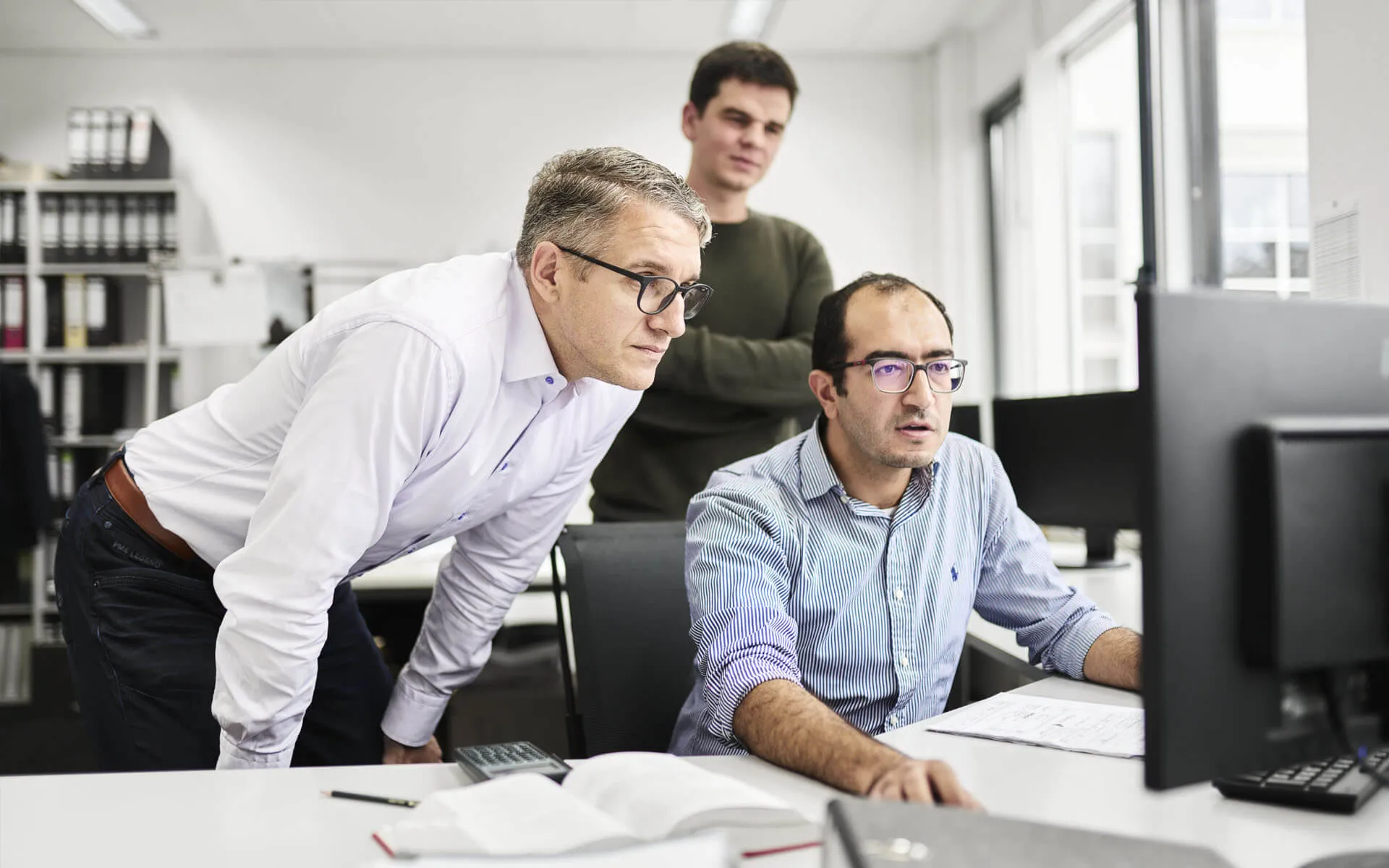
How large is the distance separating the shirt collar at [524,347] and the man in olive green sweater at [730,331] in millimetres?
560

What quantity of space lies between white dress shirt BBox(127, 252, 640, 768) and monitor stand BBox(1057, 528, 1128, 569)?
1587mm

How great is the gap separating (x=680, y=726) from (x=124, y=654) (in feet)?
2.48

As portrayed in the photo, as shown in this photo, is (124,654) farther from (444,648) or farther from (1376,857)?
(1376,857)

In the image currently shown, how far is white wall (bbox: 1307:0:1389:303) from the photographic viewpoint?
2.28 metres

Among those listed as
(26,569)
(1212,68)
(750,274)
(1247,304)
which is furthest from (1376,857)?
(26,569)

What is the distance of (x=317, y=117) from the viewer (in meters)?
5.35

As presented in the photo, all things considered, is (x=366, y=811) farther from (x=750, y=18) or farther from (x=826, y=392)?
(x=750, y=18)

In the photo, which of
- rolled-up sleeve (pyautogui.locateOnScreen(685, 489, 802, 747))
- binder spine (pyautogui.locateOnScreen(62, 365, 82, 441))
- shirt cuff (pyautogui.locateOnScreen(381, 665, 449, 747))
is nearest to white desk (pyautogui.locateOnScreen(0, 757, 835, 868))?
rolled-up sleeve (pyautogui.locateOnScreen(685, 489, 802, 747))

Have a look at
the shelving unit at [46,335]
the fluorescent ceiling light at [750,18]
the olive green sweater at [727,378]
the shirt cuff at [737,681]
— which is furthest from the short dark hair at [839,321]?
the shelving unit at [46,335]

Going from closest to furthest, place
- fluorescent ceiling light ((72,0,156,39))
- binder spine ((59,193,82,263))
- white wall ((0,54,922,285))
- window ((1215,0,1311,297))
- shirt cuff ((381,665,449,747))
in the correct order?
shirt cuff ((381,665,449,747)), window ((1215,0,1311,297)), fluorescent ceiling light ((72,0,156,39)), binder spine ((59,193,82,263)), white wall ((0,54,922,285))

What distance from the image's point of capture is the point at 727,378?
1980 millimetres

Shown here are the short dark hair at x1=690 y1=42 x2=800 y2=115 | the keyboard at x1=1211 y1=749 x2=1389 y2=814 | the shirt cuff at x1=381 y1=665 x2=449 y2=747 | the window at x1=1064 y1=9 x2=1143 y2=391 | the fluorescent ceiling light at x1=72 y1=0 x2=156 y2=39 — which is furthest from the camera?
the fluorescent ceiling light at x1=72 y1=0 x2=156 y2=39

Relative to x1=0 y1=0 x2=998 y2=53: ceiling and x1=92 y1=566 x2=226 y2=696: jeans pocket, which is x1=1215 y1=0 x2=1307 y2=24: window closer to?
x1=0 y1=0 x2=998 y2=53: ceiling

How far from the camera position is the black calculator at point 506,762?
39.9 inches
